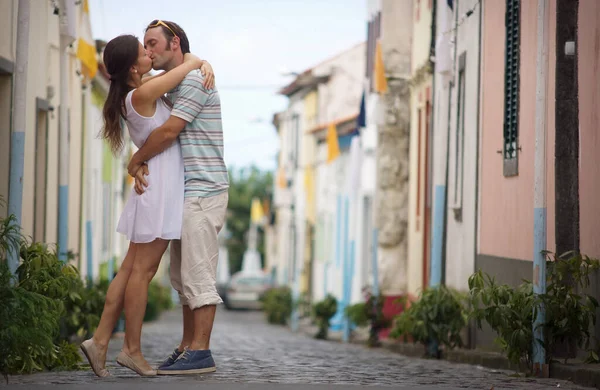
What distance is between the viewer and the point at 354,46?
1734 inches

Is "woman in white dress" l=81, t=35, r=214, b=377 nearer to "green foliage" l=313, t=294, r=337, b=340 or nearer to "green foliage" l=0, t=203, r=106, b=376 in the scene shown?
"green foliage" l=0, t=203, r=106, b=376

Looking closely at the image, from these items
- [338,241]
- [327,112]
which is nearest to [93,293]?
[338,241]

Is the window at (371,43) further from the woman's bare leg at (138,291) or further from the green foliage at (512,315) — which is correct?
the woman's bare leg at (138,291)

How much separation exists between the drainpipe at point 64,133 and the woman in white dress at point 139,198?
5457 mm

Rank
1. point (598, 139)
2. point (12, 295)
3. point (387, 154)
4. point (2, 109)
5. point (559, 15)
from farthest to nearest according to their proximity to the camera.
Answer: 1. point (387, 154)
2. point (2, 109)
3. point (559, 15)
4. point (598, 139)
5. point (12, 295)

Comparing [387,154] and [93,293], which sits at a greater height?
[387,154]

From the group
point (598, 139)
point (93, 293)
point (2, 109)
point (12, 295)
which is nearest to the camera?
point (12, 295)

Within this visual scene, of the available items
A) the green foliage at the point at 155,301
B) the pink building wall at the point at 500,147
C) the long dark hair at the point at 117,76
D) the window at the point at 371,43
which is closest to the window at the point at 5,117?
the long dark hair at the point at 117,76

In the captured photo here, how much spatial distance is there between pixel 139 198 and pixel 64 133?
19.5 ft

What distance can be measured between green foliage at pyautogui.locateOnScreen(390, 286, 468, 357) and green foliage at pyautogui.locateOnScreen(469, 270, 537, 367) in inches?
149

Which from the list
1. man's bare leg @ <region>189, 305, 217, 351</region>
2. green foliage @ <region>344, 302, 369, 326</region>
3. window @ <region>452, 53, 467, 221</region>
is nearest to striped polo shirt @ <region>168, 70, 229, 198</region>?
man's bare leg @ <region>189, 305, 217, 351</region>

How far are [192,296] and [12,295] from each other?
1013 mm

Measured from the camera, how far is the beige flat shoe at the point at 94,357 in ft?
22.9

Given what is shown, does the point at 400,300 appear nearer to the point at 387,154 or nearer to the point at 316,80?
the point at 387,154
